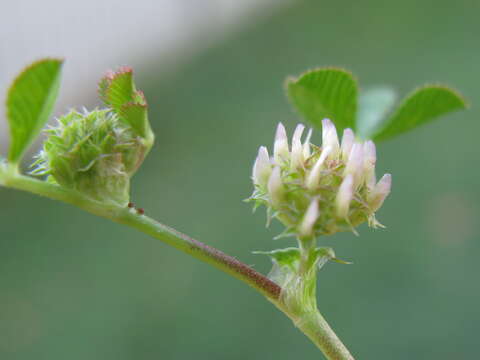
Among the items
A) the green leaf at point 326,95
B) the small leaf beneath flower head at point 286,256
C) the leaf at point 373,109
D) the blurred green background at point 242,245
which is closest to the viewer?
the small leaf beneath flower head at point 286,256

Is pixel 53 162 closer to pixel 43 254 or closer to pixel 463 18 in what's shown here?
pixel 43 254

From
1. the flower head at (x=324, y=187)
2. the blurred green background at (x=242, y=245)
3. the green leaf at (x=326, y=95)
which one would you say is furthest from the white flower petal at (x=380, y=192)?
the blurred green background at (x=242, y=245)

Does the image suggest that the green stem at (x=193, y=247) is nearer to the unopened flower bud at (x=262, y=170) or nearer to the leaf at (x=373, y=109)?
the unopened flower bud at (x=262, y=170)

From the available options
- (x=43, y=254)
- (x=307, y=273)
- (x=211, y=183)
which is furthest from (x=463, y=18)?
(x=307, y=273)

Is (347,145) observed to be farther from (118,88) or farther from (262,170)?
(118,88)

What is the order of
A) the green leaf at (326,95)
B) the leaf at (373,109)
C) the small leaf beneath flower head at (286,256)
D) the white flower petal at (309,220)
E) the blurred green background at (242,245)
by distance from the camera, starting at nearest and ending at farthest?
the white flower petal at (309,220)
the small leaf beneath flower head at (286,256)
the green leaf at (326,95)
the leaf at (373,109)
the blurred green background at (242,245)

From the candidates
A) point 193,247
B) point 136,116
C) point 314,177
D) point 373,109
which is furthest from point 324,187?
point 373,109
